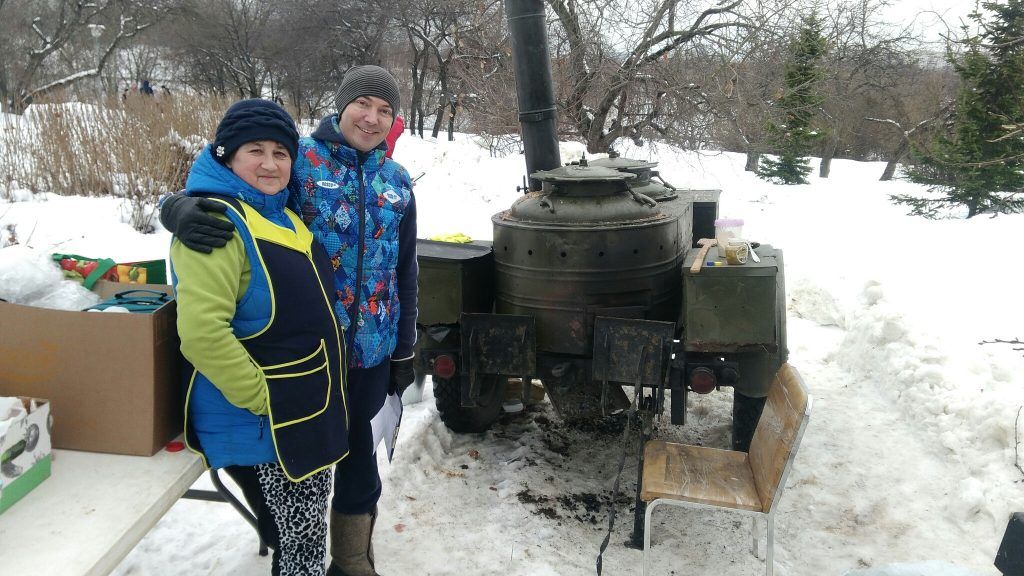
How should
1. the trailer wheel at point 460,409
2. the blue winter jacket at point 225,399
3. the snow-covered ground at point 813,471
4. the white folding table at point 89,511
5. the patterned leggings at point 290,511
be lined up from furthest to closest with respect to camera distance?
the trailer wheel at point 460,409
the snow-covered ground at point 813,471
the patterned leggings at point 290,511
the blue winter jacket at point 225,399
the white folding table at point 89,511

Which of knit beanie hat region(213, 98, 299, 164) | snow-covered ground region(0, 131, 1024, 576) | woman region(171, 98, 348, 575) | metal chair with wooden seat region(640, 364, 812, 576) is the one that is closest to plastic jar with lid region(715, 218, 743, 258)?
metal chair with wooden seat region(640, 364, 812, 576)

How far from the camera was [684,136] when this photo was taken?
41.4 ft

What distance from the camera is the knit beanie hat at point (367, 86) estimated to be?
2326 millimetres

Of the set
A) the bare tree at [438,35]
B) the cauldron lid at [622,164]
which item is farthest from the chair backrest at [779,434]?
the bare tree at [438,35]

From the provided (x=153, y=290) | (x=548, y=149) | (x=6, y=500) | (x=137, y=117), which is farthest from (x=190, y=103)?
(x=6, y=500)

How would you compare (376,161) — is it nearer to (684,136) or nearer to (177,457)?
(177,457)

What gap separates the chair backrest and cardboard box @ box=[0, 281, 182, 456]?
2.11 meters

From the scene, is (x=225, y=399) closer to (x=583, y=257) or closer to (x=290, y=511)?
(x=290, y=511)

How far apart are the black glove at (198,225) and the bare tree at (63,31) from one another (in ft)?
77.4

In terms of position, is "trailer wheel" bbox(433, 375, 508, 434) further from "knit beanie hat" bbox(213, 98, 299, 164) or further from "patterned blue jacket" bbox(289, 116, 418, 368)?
"knit beanie hat" bbox(213, 98, 299, 164)

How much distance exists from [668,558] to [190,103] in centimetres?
1021

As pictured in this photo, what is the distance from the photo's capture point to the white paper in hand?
102 inches

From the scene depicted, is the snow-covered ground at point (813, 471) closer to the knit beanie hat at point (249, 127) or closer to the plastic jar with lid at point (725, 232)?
the knit beanie hat at point (249, 127)

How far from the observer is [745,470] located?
3.12 m
